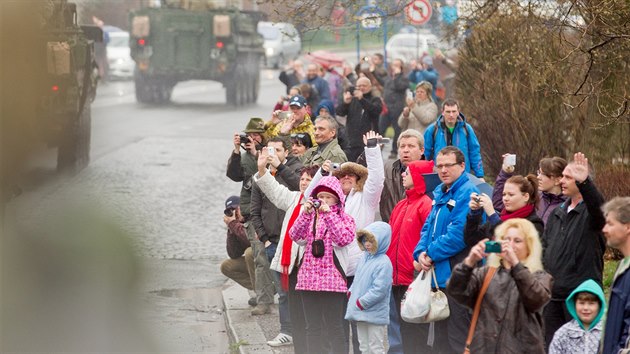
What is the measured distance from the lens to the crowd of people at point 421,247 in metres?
5.07

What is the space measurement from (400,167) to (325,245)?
133 cm

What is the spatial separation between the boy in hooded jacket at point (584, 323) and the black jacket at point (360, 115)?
879cm

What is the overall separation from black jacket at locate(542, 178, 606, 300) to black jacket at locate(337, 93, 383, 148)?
25.6 ft

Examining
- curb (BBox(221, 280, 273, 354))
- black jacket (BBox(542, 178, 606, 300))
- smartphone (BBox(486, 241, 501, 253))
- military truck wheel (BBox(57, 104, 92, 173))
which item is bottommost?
curb (BBox(221, 280, 273, 354))

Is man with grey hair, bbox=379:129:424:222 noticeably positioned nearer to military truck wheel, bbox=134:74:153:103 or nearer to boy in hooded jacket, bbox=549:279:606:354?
boy in hooded jacket, bbox=549:279:606:354

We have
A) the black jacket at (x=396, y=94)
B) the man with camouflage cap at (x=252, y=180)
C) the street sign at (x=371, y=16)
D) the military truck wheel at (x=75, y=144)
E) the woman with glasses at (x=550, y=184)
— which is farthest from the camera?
the black jacket at (x=396, y=94)

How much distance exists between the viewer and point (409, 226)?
23.1 ft

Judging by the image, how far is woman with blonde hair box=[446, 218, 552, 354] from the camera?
503 cm

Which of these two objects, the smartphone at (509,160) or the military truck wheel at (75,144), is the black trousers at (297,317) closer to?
the smartphone at (509,160)

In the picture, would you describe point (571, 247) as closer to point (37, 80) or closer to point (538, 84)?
point (37, 80)

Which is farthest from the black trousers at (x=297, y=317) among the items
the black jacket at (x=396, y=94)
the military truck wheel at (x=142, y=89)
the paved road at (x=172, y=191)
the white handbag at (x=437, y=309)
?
the military truck wheel at (x=142, y=89)

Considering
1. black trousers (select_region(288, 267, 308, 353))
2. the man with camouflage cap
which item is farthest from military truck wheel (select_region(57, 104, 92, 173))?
the man with camouflage cap

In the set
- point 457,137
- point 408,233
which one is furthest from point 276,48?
point 408,233

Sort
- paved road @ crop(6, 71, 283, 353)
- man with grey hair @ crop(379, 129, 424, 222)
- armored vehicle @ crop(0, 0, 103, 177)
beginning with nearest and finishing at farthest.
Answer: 1. armored vehicle @ crop(0, 0, 103, 177)
2. paved road @ crop(6, 71, 283, 353)
3. man with grey hair @ crop(379, 129, 424, 222)
